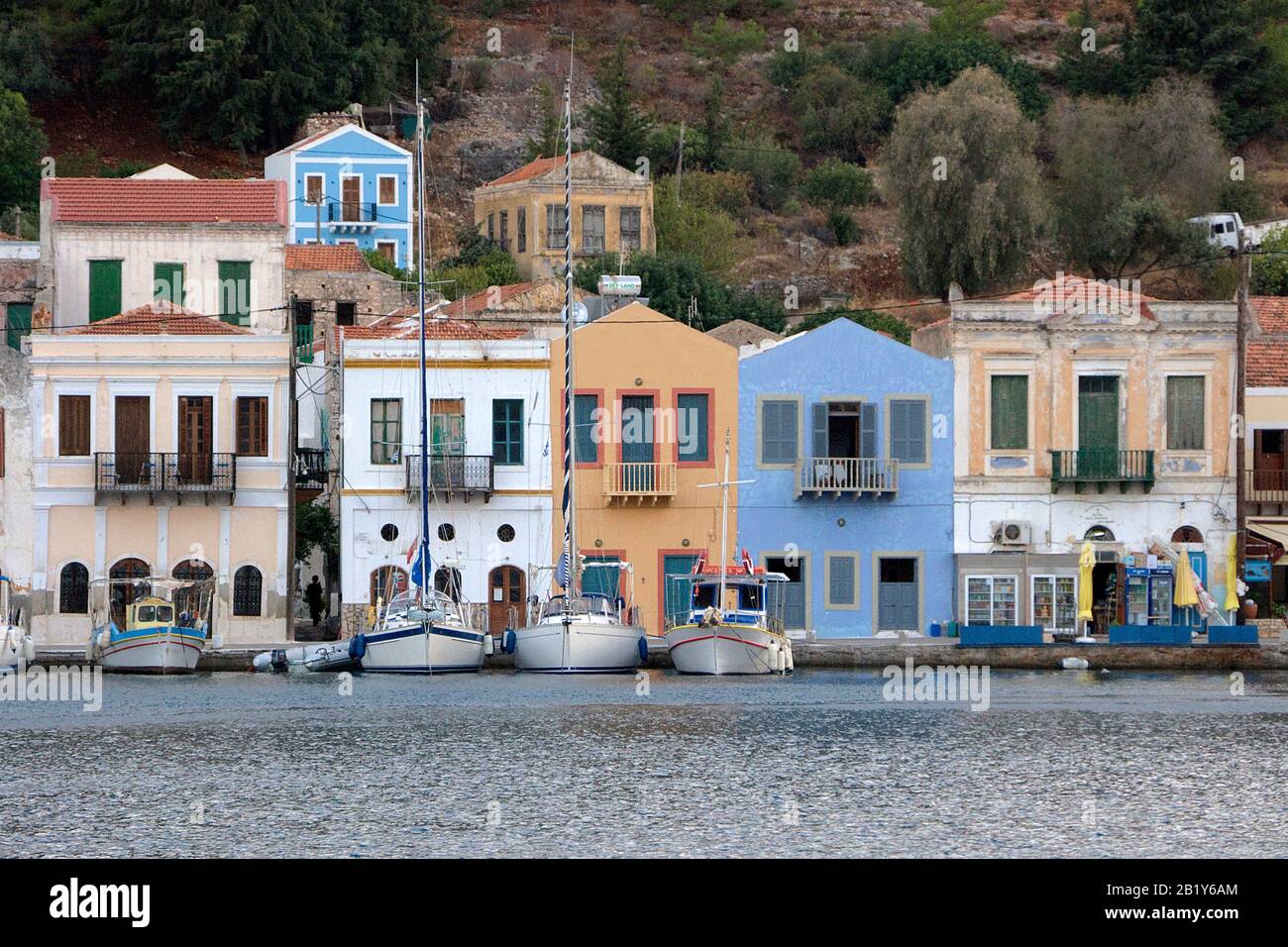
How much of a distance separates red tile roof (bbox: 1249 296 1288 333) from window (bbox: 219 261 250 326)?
78.9ft

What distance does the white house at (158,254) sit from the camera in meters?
53.2

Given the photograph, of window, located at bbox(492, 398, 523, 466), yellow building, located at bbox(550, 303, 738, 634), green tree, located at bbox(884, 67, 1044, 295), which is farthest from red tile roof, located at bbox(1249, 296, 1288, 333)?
window, located at bbox(492, 398, 523, 466)

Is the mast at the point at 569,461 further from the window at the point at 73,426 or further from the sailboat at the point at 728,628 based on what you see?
the window at the point at 73,426

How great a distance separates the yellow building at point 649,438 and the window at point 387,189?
94.7 ft

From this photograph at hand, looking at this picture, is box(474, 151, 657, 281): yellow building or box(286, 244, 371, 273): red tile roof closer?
box(286, 244, 371, 273): red tile roof

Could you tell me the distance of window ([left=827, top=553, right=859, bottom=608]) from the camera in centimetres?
4925

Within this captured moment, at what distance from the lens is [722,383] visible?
49.5 meters

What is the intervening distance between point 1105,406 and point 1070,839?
26046mm

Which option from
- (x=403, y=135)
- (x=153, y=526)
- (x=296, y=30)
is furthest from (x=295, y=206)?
(x=153, y=526)

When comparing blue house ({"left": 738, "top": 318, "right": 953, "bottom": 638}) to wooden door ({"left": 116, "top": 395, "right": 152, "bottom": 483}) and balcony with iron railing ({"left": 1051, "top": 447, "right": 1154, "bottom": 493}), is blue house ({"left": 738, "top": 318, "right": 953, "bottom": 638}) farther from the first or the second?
wooden door ({"left": 116, "top": 395, "right": 152, "bottom": 483})

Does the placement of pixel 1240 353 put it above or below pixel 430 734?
above

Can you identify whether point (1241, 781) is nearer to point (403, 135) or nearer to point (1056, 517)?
point (1056, 517)

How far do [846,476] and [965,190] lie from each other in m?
24.0
